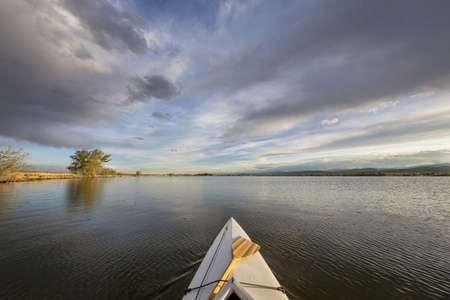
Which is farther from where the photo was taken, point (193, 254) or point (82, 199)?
point (82, 199)

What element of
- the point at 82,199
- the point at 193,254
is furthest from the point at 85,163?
the point at 193,254

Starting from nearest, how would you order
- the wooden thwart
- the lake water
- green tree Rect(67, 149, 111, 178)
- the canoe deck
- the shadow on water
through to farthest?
1. the canoe deck
2. the wooden thwart
3. the lake water
4. the shadow on water
5. green tree Rect(67, 149, 111, 178)

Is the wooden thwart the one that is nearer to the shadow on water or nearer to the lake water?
the lake water

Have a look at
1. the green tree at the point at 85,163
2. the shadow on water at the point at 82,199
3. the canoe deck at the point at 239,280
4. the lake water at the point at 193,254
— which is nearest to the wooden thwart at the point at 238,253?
the canoe deck at the point at 239,280

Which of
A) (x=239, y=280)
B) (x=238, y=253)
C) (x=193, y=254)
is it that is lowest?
(x=193, y=254)

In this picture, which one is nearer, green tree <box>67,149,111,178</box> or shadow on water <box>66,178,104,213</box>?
shadow on water <box>66,178,104,213</box>

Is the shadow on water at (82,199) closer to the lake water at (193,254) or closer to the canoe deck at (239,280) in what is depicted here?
the lake water at (193,254)

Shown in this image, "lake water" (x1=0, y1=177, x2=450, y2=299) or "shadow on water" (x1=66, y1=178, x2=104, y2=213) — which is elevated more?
"shadow on water" (x1=66, y1=178, x2=104, y2=213)

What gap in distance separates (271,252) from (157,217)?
38.4ft

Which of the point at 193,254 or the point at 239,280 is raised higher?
the point at 239,280

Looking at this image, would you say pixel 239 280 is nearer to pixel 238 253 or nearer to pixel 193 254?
pixel 238 253

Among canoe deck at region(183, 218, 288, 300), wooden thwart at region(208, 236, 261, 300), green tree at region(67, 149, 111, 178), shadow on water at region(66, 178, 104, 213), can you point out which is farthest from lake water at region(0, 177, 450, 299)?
green tree at region(67, 149, 111, 178)

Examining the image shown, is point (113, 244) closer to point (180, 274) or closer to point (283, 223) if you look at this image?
point (180, 274)

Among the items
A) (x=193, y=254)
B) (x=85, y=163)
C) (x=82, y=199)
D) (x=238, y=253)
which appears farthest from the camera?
(x=85, y=163)
